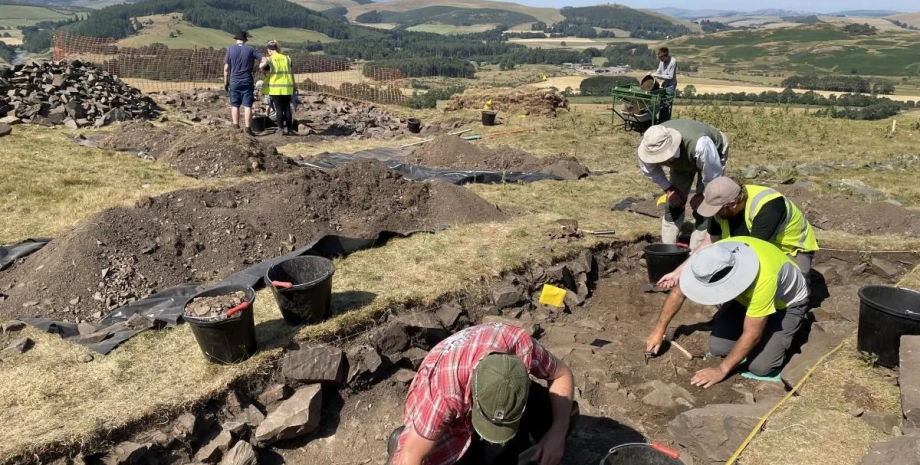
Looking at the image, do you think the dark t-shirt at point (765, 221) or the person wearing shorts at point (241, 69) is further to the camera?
the person wearing shorts at point (241, 69)

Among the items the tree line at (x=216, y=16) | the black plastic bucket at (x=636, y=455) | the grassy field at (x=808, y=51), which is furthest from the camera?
the tree line at (x=216, y=16)

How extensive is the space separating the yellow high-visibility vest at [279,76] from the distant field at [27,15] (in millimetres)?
133529

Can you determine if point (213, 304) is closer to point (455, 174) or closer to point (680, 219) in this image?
point (680, 219)

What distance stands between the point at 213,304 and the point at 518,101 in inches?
524

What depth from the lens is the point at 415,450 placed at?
272 centimetres

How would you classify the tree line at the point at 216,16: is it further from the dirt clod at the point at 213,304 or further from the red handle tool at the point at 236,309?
the red handle tool at the point at 236,309

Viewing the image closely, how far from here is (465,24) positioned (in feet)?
521

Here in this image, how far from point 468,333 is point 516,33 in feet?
484

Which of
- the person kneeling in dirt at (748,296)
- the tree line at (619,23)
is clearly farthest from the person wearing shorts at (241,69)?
the tree line at (619,23)

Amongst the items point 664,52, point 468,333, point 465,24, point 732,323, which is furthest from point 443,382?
point 465,24

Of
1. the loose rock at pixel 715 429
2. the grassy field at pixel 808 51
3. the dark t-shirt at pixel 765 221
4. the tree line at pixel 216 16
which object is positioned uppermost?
the tree line at pixel 216 16

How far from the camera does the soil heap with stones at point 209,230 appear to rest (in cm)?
554

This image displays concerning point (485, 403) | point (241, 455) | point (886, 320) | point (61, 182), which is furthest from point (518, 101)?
point (485, 403)

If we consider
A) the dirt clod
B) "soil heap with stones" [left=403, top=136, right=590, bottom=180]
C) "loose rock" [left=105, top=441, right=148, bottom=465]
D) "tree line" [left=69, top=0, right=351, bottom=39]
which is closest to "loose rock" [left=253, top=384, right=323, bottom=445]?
"loose rock" [left=105, top=441, right=148, bottom=465]
